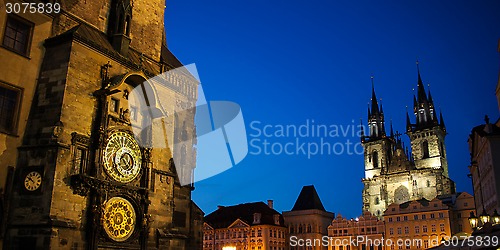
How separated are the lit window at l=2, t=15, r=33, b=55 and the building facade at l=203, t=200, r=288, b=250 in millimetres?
51024

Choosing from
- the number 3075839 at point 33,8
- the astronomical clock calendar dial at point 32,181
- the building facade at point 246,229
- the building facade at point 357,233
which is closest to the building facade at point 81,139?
the astronomical clock calendar dial at point 32,181

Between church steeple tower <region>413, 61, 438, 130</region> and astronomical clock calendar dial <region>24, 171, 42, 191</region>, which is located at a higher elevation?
church steeple tower <region>413, 61, 438, 130</region>

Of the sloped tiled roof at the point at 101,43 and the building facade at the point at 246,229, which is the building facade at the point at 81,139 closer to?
the sloped tiled roof at the point at 101,43

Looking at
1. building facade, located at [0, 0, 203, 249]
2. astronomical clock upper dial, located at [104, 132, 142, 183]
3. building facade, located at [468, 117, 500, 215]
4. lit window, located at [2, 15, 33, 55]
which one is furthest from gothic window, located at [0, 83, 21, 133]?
building facade, located at [468, 117, 500, 215]

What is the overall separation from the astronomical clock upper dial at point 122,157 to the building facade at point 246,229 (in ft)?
155

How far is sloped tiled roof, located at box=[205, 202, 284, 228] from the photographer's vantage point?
67.1m

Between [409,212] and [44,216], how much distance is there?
59866mm

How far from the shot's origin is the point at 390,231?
6638 centimetres

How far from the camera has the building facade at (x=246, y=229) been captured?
6488cm

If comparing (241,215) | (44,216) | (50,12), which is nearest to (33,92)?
(50,12)

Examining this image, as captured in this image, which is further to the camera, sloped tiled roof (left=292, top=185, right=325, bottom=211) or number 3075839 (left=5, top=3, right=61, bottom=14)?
sloped tiled roof (left=292, top=185, right=325, bottom=211)

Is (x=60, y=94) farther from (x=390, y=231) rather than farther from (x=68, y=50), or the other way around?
(x=390, y=231)

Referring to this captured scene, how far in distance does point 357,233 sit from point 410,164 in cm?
2043

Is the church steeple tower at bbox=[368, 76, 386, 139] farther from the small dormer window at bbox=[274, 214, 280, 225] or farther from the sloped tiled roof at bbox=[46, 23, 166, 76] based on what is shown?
the sloped tiled roof at bbox=[46, 23, 166, 76]
